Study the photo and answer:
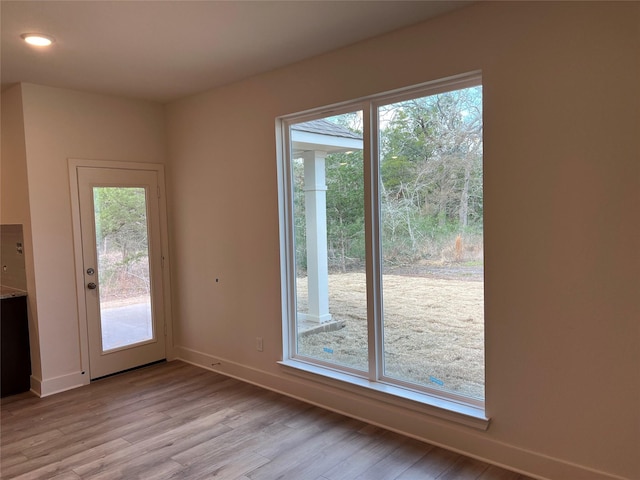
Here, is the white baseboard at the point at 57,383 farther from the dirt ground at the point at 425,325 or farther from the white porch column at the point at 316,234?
the dirt ground at the point at 425,325

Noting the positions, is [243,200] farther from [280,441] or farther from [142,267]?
[280,441]

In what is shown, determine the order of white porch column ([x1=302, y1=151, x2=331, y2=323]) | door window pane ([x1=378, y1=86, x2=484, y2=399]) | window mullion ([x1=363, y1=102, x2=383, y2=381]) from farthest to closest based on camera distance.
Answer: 1. white porch column ([x1=302, y1=151, x2=331, y2=323])
2. window mullion ([x1=363, y1=102, x2=383, y2=381])
3. door window pane ([x1=378, y1=86, x2=484, y2=399])

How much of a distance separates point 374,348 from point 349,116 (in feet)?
5.64

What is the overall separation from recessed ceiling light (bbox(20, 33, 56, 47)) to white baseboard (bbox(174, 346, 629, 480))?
2951 millimetres

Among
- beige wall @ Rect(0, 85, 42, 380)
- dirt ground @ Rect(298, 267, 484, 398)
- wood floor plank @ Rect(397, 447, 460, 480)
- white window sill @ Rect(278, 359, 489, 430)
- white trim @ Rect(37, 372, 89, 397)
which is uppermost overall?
beige wall @ Rect(0, 85, 42, 380)

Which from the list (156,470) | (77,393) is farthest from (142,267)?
(156,470)

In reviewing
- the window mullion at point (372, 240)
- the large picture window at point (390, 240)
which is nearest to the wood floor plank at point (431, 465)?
the large picture window at point (390, 240)

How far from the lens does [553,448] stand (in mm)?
2395

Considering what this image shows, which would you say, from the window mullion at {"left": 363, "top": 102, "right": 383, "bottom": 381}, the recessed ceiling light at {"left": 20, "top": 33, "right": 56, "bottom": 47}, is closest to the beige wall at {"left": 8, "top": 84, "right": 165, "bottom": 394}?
the recessed ceiling light at {"left": 20, "top": 33, "right": 56, "bottom": 47}

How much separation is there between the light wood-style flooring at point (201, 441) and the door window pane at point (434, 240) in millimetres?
539

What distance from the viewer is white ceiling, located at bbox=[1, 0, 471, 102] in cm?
245

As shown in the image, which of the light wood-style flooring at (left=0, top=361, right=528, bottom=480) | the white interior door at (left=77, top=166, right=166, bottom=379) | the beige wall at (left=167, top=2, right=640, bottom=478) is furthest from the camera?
the white interior door at (left=77, top=166, right=166, bottom=379)

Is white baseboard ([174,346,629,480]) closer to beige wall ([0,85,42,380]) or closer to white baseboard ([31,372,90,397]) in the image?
white baseboard ([31,372,90,397])

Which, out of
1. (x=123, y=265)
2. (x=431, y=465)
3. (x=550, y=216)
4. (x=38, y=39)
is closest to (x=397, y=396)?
(x=431, y=465)
